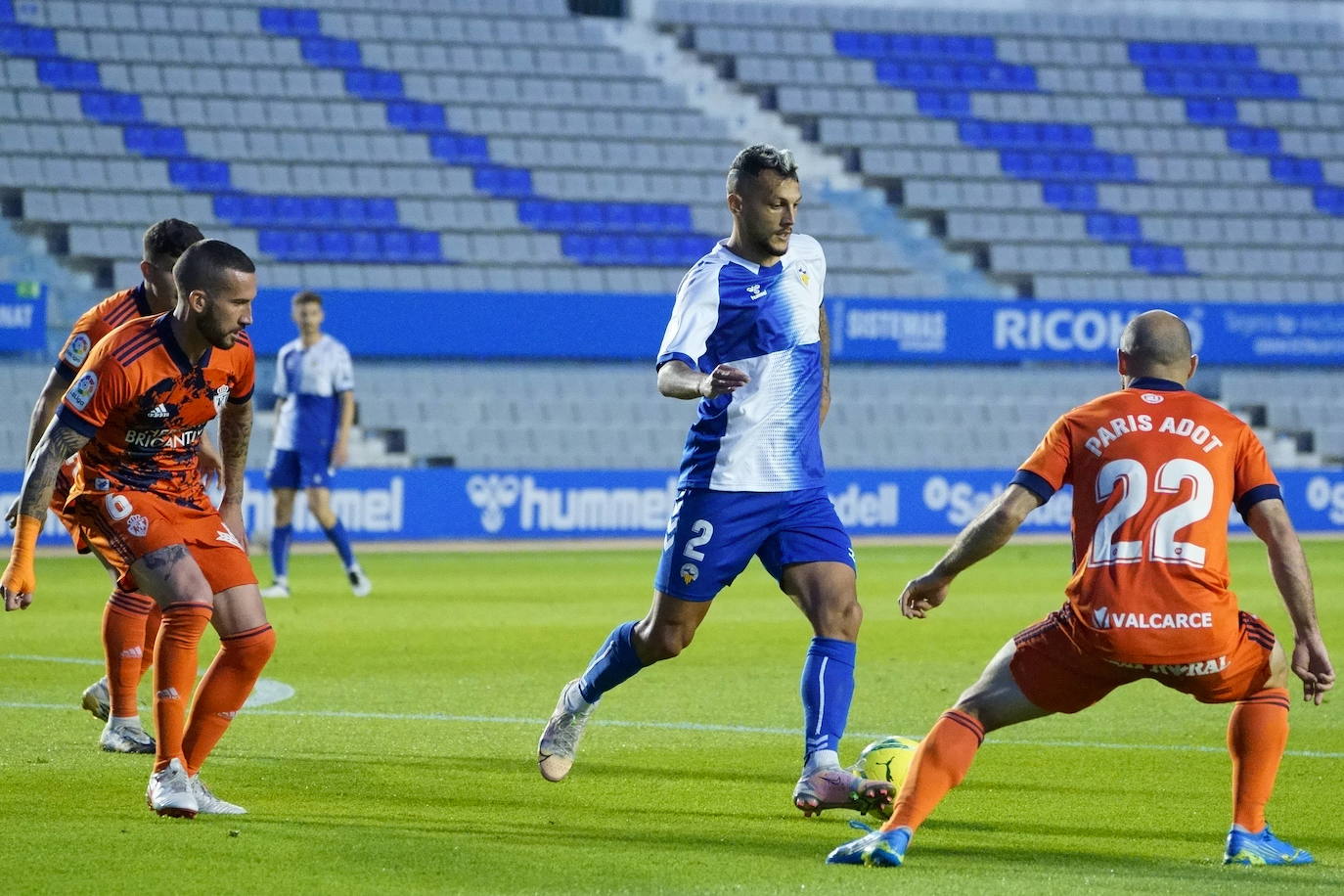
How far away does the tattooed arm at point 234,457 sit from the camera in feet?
20.6

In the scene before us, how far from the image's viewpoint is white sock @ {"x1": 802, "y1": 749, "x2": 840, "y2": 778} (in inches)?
220

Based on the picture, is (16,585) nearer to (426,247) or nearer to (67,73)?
(426,247)

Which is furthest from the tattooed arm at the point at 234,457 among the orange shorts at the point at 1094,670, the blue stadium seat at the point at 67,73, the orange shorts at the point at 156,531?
the blue stadium seat at the point at 67,73

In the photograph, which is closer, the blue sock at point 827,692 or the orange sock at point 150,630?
the blue sock at point 827,692

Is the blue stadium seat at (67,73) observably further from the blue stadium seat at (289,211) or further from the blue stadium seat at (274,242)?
the blue stadium seat at (274,242)

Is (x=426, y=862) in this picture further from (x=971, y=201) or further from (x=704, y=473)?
(x=971, y=201)

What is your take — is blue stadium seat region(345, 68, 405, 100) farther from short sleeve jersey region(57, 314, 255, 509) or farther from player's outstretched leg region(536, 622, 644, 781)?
player's outstretched leg region(536, 622, 644, 781)

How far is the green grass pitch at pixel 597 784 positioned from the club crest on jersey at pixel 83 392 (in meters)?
1.20

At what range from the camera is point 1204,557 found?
4.78 metres

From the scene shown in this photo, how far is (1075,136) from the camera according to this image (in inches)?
1195

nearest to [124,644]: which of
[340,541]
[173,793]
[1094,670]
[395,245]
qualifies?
[173,793]

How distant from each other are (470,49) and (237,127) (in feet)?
12.9

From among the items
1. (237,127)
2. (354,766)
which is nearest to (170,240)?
(354,766)

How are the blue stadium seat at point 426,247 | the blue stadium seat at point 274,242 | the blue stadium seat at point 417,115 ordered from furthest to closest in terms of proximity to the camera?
the blue stadium seat at point 417,115 → the blue stadium seat at point 426,247 → the blue stadium seat at point 274,242
